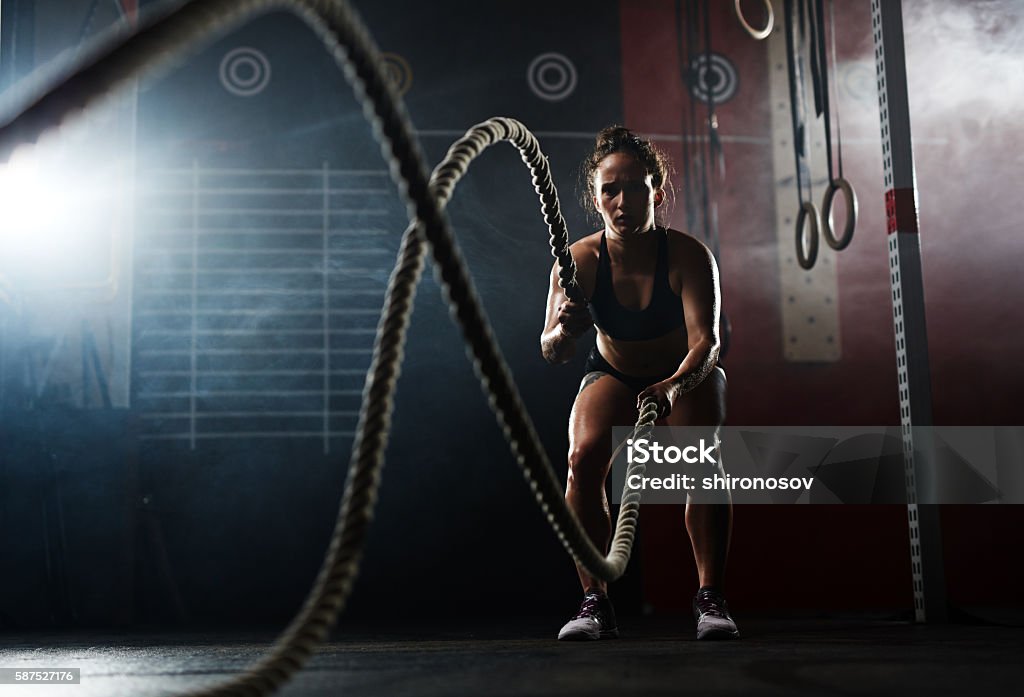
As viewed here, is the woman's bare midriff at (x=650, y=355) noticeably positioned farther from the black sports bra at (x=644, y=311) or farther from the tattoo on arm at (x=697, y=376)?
the tattoo on arm at (x=697, y=376)

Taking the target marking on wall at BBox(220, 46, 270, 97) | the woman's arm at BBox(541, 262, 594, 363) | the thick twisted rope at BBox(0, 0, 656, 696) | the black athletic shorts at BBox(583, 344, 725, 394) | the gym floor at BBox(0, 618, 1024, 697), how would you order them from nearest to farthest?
1. the thick twisted rope at BBox(0, 0, 656, 696)
2. the gym floor at BBox(0, 618, 1024, 697)
3. the woman's arm at BBox(541, 262, 594, 363)
4. the black athletic shorts at BBox(583, 344, 725, 394)
5. the target marking on wall at BBox(220, 46, 270, 97)

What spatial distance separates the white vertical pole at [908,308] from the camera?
255cm

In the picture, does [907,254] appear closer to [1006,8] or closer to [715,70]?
[715,70]

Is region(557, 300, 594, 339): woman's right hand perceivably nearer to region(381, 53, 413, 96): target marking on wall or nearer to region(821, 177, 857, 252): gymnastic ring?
region(821, 177, 857, 252): gymnastic ring

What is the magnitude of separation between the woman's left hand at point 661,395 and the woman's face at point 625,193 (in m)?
0.53

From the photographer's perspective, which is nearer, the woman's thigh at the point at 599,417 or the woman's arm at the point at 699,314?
the woman's arm at the point at 699,314

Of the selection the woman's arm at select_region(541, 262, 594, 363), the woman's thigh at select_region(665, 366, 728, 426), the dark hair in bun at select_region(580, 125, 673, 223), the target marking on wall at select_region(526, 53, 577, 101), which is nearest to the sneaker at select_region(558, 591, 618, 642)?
the woman's thigh at select_region(665, 366, 728, 426)

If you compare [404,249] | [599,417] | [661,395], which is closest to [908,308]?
[599,417]

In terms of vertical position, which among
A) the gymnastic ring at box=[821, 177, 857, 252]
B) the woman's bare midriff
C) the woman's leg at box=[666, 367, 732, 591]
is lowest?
the woman's leg at box=[666, 367, 732, 591]

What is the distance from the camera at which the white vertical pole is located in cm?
255

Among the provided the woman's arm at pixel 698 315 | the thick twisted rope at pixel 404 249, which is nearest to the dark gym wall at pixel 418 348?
the woman's arm at pixel 698 315

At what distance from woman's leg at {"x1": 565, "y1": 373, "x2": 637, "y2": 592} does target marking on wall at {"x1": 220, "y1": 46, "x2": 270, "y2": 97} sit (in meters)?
1.79

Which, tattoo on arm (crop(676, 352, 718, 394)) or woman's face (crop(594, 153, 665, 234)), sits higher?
woman's face (crop(594, 153, 665, 234))

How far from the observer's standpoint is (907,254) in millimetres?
2654
